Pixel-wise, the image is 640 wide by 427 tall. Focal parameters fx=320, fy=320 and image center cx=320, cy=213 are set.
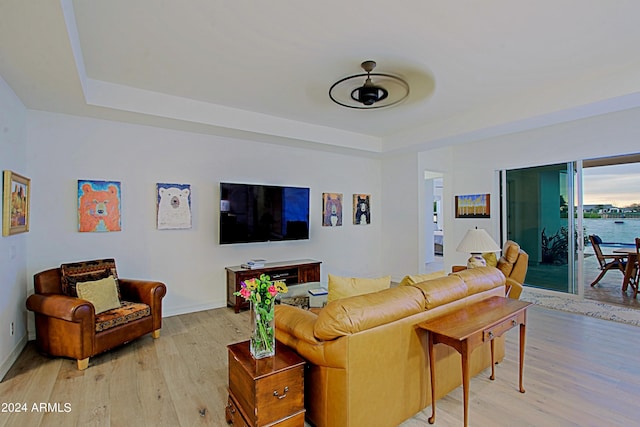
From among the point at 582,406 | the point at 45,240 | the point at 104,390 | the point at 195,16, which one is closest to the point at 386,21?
the point at 195,16

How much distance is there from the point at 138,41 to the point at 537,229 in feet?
21.8

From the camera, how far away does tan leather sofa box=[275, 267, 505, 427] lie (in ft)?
6.07

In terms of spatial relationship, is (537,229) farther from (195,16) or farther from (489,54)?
(195,16)

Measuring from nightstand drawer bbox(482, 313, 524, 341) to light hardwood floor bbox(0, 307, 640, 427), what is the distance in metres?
0.58

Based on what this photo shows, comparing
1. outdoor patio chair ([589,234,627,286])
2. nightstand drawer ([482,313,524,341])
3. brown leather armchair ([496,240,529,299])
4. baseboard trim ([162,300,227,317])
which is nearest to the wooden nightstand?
nightstand drawer ([482,313,524,341])

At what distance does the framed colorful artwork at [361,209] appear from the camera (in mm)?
6434

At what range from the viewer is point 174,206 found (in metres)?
4.41

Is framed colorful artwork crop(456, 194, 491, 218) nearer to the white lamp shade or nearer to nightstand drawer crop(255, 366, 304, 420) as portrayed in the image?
the white lamp shade

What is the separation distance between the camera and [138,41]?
8.86 feet

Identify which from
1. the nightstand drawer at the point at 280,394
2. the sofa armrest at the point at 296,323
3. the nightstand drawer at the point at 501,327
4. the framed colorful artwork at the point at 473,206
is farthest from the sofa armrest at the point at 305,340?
the framed colorful artwork at the point at 473,206

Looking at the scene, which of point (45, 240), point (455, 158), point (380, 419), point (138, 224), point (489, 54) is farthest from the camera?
point (455, 158)

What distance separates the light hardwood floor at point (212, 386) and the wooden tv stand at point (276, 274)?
94 centimetres

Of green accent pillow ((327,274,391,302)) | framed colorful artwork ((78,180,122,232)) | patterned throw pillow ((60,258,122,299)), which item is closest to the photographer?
green accent pillow ((327,274,391,302))

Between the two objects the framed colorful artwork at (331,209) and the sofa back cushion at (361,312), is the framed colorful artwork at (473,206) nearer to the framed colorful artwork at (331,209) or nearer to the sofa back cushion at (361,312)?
the framed colorful artwork at (331,209)
